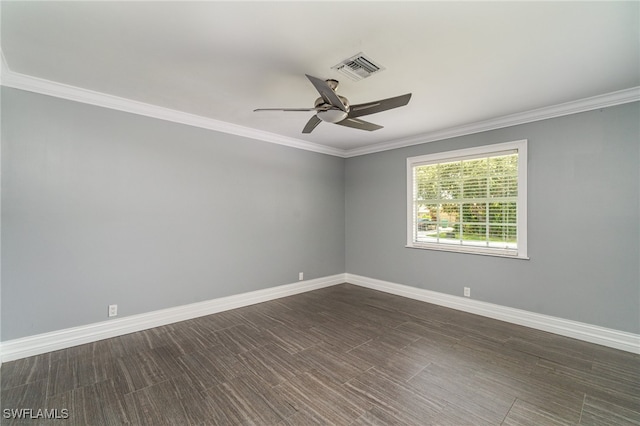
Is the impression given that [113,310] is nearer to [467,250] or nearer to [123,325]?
[123,325]

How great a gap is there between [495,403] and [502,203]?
2.64 m

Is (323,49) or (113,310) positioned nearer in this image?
(323,49)

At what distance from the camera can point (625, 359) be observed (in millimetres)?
2697

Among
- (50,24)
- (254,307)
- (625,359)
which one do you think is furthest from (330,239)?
(50,24)

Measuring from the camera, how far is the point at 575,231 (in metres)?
Result: 3.21

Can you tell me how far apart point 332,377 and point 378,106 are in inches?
95.4

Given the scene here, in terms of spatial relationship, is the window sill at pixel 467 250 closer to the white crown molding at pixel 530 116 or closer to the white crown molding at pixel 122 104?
the white crown molding at pixel 530 116

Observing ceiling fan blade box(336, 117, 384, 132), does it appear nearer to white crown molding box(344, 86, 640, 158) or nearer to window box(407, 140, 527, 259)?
white crown molding box(344, 86, 640, 158)

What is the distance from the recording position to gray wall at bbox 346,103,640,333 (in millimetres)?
2922

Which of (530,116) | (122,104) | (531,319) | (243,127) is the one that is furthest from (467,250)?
(122,104)

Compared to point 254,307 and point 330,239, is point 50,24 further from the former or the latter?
point 330,239

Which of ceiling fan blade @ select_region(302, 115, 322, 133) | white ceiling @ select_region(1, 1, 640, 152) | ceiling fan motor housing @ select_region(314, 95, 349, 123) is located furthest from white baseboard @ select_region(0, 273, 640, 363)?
ceiling fan motor housing @ select_region(314, 95, 349, 123)

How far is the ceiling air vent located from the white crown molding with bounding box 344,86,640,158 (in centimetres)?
227

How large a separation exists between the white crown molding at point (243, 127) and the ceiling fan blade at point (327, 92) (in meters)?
2.31
